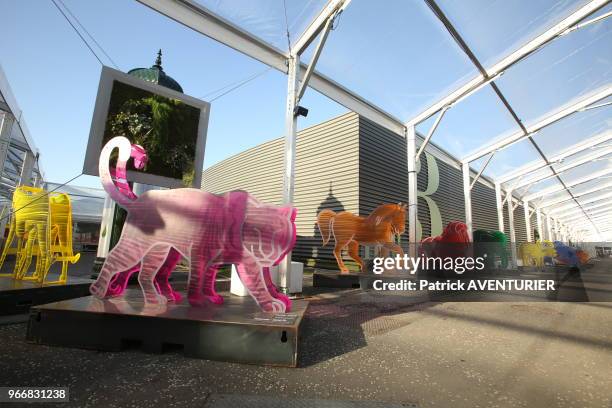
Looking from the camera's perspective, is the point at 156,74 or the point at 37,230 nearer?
the point at 37,230

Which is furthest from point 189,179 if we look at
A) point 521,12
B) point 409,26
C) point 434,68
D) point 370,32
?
point 521,12

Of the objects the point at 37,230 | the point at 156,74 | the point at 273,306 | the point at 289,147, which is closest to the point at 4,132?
the point at 156,74

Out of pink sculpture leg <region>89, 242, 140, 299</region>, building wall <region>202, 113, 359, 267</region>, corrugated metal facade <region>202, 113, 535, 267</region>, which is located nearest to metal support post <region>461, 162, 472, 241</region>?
corrugated metal facade <region>202, 113, 535, 267</region>

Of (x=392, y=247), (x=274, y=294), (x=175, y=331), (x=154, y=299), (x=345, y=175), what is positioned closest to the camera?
(x=175, y=331)

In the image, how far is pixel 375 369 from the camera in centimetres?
214

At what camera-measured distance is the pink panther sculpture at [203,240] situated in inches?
106

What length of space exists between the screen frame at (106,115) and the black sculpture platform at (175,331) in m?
2.47

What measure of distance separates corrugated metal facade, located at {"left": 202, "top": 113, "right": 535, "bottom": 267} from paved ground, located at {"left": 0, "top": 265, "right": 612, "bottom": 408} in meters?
6.24

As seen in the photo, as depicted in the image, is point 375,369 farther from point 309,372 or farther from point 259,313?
point 259,313

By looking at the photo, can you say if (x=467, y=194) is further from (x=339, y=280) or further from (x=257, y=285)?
(x=257, y=285)

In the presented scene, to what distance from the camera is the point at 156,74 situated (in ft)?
19.0

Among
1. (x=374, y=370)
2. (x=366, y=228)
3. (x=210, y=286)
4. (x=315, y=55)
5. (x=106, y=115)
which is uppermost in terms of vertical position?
(x=315, y=55)

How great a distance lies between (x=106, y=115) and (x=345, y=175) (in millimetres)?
7045

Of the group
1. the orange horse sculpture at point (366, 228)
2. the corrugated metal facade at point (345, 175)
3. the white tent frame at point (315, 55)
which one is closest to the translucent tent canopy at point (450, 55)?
the white tent frame at point (315, 55)
